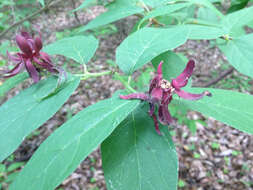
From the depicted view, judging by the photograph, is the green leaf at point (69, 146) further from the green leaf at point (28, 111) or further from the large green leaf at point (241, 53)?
the large green leaf at point (241, 53)

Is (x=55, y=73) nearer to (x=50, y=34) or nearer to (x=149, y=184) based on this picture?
(x=149, y=184)

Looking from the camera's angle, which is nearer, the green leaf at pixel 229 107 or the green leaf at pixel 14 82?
the green leaf at pixel 229 107

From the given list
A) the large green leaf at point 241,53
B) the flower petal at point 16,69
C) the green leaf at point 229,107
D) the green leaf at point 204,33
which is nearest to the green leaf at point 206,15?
the large green leaf at point 241,53

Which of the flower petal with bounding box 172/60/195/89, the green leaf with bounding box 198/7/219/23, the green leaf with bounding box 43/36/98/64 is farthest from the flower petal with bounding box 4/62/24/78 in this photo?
the green leaf with bounding box 198/7/219/23

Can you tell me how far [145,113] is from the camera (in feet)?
2.71

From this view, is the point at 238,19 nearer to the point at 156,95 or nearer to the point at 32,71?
the point at 156,95

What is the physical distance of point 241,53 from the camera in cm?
116

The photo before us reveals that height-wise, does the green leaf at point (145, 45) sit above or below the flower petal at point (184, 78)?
above

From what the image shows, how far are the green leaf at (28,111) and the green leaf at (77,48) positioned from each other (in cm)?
20

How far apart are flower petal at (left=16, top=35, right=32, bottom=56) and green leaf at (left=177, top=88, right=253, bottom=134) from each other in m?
0.63

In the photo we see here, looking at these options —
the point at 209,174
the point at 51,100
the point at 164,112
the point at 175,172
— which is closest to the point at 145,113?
the point at 164,112

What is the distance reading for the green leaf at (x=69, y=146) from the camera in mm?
601

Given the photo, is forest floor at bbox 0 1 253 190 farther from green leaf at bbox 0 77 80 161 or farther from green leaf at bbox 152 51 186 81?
green leaf at bbox 0 77 80 161

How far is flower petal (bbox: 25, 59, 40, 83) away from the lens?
0.95 metres
